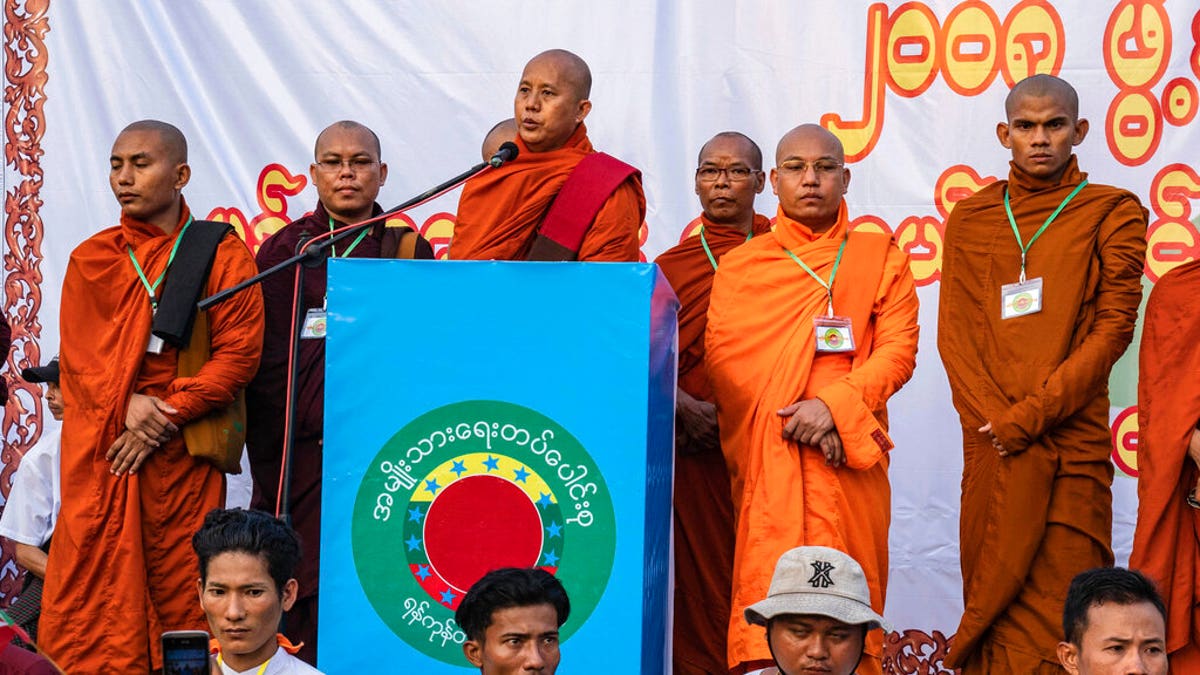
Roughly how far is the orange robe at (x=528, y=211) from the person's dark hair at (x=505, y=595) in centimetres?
102

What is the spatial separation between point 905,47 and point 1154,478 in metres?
1.71

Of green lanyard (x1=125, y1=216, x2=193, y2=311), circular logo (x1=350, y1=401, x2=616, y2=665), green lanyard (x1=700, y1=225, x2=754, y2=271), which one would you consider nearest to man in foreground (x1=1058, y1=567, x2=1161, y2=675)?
circular logo (x1=350, y1=401, x2=616, y2=665)

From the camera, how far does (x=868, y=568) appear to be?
4344 millimetres

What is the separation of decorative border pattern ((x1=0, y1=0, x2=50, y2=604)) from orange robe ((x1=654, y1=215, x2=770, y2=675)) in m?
2.26

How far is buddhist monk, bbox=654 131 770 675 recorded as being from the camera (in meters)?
4.95

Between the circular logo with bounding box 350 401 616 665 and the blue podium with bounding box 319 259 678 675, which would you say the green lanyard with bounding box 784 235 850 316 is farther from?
the circular logo with bounding box 350 401 616 665

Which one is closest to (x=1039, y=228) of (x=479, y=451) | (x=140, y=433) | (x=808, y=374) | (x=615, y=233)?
(x=808, y=374)

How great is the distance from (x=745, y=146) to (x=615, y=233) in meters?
1.29

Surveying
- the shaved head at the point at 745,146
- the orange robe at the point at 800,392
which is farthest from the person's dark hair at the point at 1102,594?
the shaved head at the point at 745,146

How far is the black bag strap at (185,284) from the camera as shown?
4.60 m

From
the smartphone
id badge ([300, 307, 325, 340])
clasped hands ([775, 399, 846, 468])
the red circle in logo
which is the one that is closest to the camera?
the smartphone

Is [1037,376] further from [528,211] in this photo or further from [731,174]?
[528,211]

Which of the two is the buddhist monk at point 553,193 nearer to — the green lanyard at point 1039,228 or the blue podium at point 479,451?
the blue podium at point 479,451

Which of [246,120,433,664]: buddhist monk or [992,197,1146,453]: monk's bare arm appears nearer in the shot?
[992,197,1146,453]: monk's bare arm
